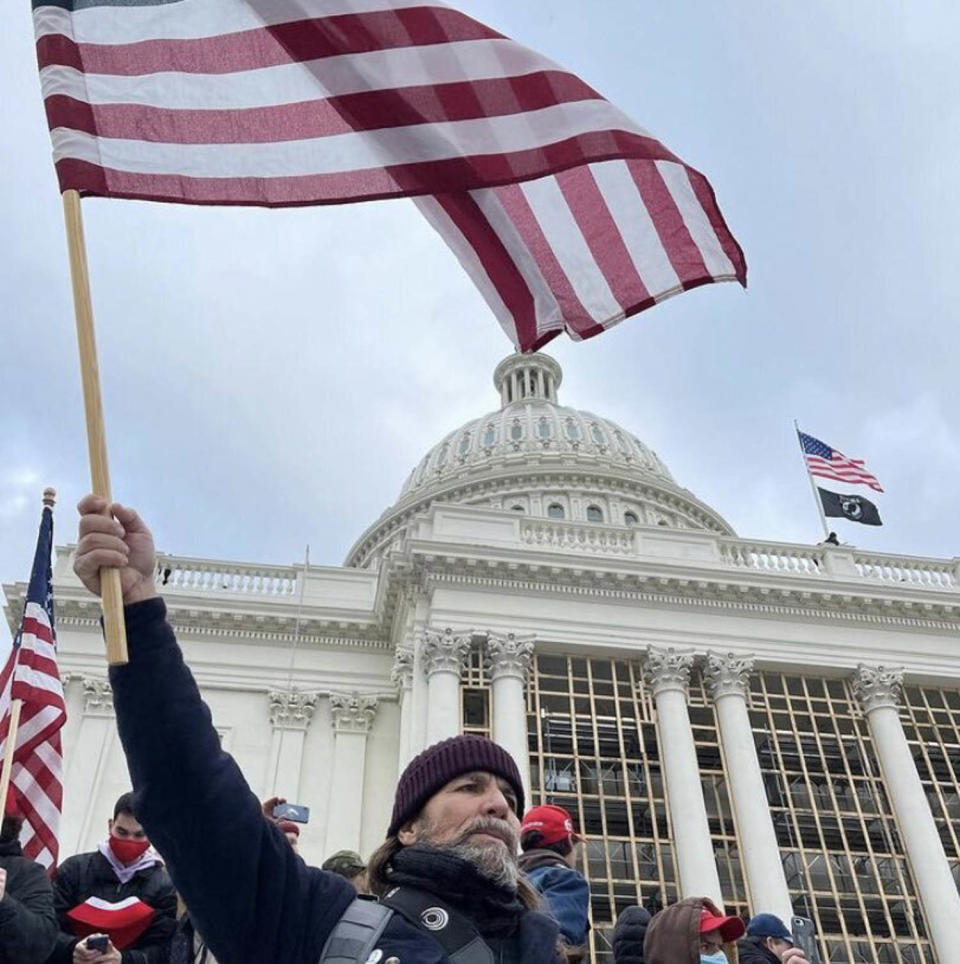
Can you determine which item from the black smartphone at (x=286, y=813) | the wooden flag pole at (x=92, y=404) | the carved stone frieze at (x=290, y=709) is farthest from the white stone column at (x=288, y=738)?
the wooden flag pole at (x=92, y=404)

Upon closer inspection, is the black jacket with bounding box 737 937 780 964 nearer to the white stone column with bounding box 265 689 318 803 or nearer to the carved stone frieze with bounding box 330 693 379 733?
the white stone column with bounding box 265 689 318 803

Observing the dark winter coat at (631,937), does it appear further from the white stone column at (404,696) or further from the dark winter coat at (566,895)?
the white stone column at (404,696)

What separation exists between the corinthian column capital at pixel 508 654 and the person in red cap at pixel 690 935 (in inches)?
601

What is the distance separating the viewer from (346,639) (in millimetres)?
23734

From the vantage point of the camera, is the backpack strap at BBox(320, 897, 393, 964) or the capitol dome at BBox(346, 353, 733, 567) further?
the capitol dome at BBox(346, 353, 733, 567)

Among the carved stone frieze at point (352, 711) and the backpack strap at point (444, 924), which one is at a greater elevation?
the carved stone frieze at point (352, 711)

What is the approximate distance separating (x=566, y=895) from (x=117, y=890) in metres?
2.36

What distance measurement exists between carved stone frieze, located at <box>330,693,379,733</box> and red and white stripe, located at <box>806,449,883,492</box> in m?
13.2

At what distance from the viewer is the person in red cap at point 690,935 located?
4191 millimetres

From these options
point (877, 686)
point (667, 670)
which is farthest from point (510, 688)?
point (877, 686)

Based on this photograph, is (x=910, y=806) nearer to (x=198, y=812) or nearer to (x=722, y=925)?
(x=722, y=925)

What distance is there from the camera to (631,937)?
194 inches

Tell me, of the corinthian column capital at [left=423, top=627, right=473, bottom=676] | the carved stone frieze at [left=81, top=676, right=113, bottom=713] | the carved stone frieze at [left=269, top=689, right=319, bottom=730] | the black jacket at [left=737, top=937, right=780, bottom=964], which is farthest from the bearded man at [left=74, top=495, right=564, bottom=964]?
the carved stone frieze at [left=81, top=676, right=113, bottom=713]

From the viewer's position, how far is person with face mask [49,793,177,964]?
4227 mm
